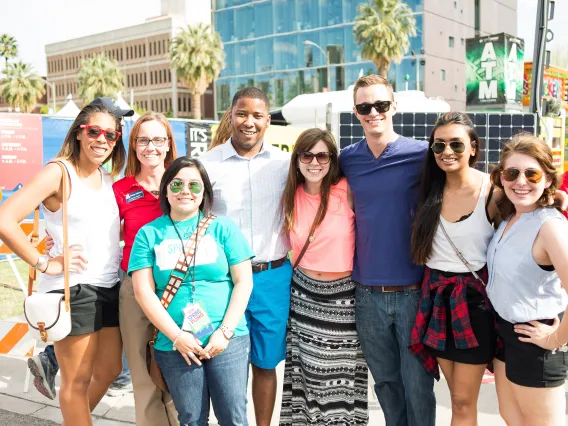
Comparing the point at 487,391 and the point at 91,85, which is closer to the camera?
the point at 487,391

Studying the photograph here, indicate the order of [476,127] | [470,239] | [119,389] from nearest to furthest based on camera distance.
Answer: [470,239], [119,389], [476,127]

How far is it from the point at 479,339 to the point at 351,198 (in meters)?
1.11

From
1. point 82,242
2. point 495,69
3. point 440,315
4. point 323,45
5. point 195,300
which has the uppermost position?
point 323,45

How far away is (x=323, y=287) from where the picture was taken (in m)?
3.43

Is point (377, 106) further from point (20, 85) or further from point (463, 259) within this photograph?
point (20, 85)

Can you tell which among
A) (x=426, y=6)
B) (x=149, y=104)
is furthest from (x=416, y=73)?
(x=149, y=104)

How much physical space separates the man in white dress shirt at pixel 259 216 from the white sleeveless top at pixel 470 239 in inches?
40.9

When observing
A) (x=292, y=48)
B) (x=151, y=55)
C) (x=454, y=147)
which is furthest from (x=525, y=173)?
(x=151, y=55)

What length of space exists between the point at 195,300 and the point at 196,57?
51497mm

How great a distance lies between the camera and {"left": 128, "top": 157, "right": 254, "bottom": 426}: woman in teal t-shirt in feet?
9.57

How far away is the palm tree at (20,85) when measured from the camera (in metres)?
63.2

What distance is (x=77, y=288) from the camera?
319 cm

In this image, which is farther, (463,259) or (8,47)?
(8,47)

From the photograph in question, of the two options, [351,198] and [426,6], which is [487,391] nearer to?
[351,198]
